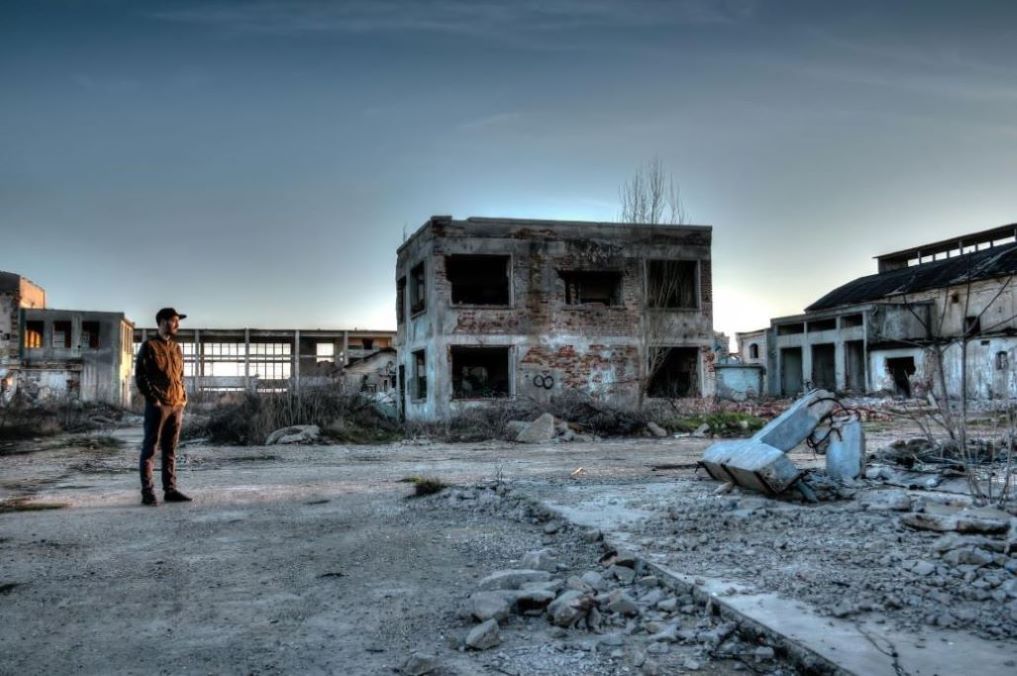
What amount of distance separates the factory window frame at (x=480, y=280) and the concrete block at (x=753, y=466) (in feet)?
52.3

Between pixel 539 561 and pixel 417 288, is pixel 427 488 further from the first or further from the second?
pixel 417 288

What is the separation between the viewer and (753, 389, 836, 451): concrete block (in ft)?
23.3

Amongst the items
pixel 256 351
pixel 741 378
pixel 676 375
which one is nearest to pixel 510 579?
pixel 676 375

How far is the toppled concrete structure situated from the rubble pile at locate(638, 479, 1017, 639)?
285mm

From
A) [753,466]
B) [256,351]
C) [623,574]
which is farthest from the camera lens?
[256,351]

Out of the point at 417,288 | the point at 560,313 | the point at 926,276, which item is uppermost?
the point at 926,276

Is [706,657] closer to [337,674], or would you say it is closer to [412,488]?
[337,674]

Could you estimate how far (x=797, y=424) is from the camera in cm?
718

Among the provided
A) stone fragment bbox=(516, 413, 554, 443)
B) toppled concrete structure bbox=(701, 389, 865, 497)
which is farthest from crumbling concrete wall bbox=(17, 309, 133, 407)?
toppled concrete structure bbox=(701, 389, 865, 497)

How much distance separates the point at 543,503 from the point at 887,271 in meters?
43.3

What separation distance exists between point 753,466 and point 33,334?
4113 cm

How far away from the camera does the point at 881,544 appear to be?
4602mm

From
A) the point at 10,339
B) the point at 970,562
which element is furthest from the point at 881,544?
the point at 10,339

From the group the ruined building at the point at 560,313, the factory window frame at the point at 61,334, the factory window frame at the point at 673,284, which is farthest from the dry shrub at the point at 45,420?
the factory window frame at the point at 673,284
